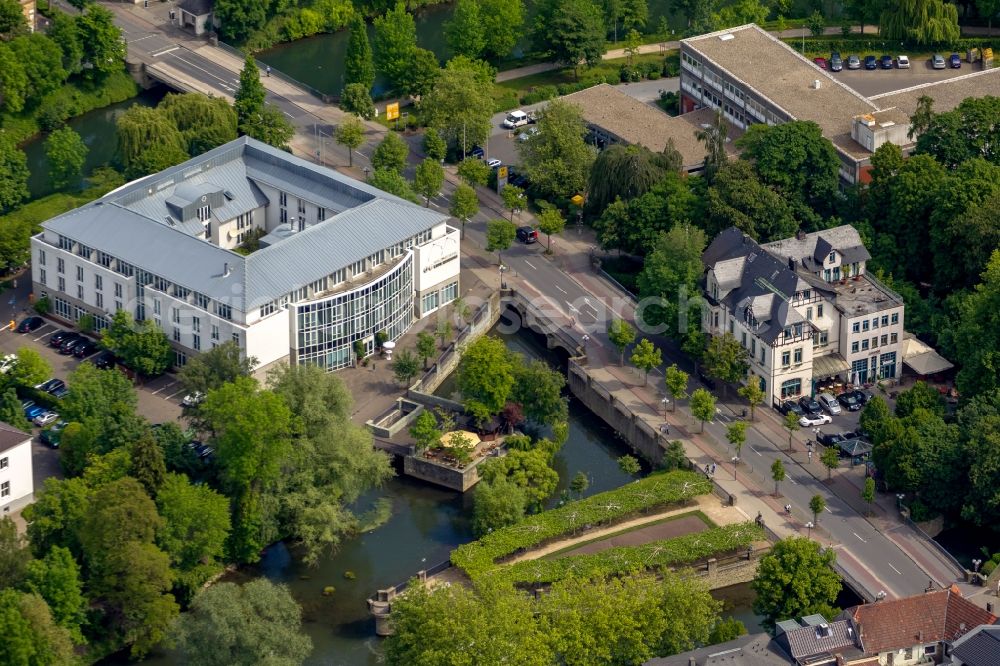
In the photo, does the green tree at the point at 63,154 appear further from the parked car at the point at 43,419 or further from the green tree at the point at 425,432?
the green tree at the point at 425,432

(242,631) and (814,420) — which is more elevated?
(242,631)

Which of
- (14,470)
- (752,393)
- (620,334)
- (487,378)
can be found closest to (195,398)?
(14,470)

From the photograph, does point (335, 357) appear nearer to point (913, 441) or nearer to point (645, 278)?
point (645, 278)

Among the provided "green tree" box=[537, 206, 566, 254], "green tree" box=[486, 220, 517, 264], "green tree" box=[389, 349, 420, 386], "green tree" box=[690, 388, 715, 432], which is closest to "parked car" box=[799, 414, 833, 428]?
"green tree" box=[690, 388, 715, 432]

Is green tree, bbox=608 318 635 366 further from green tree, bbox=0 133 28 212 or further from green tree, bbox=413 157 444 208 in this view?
green tree, bbox=0 133 28 212

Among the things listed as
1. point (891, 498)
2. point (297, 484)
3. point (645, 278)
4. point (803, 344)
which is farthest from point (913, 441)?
point (297, 484)

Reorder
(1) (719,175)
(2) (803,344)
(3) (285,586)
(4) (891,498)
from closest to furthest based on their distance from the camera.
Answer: (3) (285,586) < (4) (891,498) < (2) (803,344) < (1) (719,175)

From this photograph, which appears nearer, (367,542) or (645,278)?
(367,542)

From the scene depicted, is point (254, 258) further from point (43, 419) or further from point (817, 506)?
point (817, 506)
